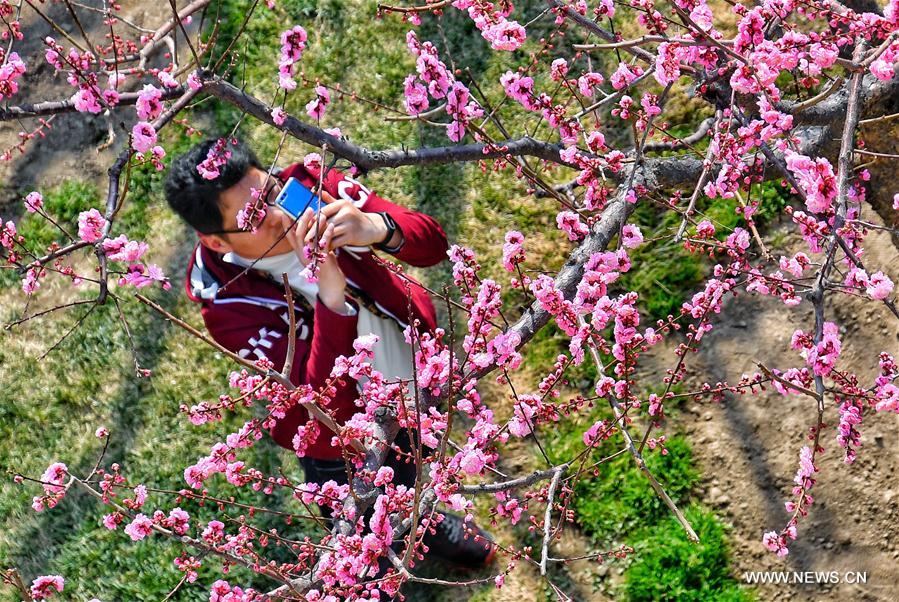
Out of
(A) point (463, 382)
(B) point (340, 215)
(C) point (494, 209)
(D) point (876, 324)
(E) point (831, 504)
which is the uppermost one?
(C) point (494, 209)

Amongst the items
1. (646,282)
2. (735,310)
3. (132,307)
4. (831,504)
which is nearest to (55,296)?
(132,307)

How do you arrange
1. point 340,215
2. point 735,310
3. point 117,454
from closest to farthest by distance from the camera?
point 340,215 < point 735,310 < point 117,454

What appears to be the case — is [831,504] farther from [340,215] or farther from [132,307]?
[132,307]

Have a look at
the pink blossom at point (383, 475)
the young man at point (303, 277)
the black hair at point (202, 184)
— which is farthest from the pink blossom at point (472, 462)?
the black hair at point (202, 184)

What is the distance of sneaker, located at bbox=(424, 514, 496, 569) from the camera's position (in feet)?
11.7

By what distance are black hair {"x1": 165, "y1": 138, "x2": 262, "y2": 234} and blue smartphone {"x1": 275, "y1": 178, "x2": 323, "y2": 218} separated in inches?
6.7

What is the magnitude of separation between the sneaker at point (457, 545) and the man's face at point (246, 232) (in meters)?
1.54

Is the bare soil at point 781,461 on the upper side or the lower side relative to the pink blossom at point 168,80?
upper

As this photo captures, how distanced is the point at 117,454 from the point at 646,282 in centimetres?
272

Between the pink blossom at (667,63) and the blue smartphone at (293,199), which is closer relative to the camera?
the pink blossom at (667,63)

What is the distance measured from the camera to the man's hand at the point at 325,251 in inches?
93.7

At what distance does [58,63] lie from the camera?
2.48 meters

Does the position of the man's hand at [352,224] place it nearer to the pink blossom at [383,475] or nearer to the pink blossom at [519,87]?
the pink blossom at [519,87]

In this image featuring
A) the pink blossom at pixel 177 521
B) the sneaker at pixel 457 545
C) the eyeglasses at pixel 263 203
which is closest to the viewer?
the pink blossom at pixel 177 521
